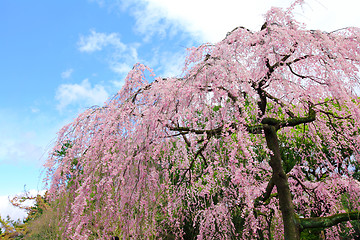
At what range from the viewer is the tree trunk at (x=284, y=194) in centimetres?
374

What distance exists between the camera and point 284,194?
393 cm

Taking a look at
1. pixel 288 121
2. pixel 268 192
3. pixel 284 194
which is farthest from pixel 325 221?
pixel 288 121

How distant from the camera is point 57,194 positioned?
141 inches

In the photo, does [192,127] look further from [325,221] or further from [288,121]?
[325,221]

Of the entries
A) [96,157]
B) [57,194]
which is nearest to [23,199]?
[57,194]

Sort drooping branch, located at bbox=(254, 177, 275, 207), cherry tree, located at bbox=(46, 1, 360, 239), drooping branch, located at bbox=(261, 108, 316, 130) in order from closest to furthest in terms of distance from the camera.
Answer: cherry tree, located at bbox=(46, 1, 360, 239), drooping branch, located at bbox=(261, 108, 316, 130), drooping branch, located at bbox=(254, 177, 275, 207)

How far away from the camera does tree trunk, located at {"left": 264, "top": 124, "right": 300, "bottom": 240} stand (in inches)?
147

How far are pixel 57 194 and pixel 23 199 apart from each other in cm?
891

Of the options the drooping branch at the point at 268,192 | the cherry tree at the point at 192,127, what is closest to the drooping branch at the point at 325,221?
the cherry tree at the point at 192,127

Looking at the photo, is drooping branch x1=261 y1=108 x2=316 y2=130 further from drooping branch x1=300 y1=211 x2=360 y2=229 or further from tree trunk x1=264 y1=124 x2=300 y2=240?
drooping branch x1=300 y1=211 x2=360 y2=229

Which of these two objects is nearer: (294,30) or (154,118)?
(154,118)

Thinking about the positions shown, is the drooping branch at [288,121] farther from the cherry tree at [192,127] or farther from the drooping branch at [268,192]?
the drooping branch at [268,192]

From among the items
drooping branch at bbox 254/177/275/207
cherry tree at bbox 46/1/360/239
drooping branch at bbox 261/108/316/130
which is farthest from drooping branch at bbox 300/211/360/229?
drooping branch at bbox 261/108/316/130

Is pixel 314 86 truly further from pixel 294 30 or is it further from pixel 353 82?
pixel 294 30
